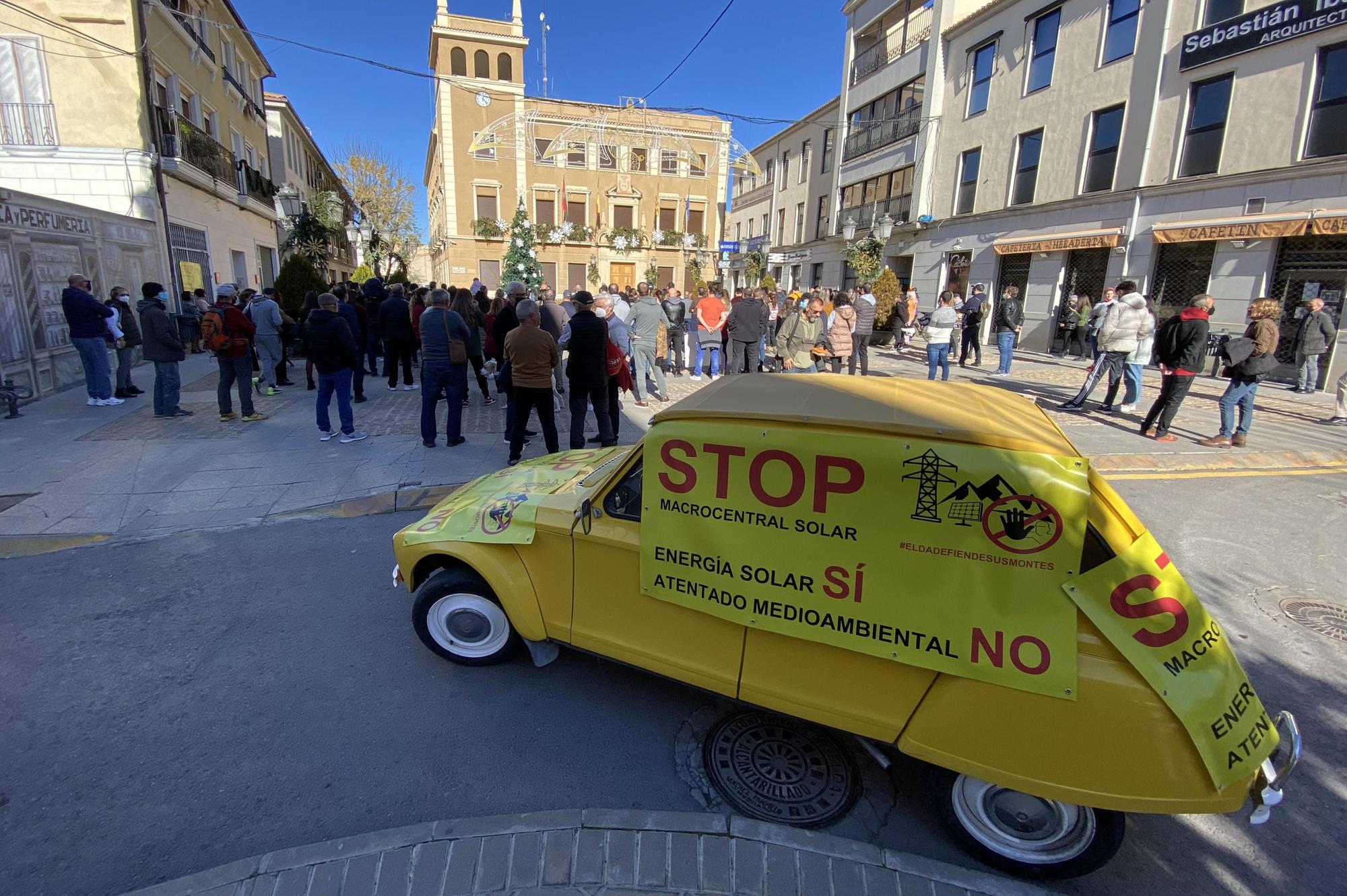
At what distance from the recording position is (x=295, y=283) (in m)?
14.4

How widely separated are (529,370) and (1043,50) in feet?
68.7

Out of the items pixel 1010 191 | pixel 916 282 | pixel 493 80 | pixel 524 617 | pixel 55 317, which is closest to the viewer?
pixel 524 617

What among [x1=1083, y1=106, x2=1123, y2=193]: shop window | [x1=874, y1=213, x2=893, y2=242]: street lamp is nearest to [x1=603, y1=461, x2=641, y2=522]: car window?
[x1=1083, y1=106, x2=1123, y2=193]: shop window

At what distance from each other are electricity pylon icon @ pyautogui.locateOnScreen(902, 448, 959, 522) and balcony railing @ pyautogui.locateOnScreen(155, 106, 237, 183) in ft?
62.0

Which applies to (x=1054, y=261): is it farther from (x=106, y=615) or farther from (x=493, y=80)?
(x=493, y=80)

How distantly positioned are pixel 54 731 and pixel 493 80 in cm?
4265

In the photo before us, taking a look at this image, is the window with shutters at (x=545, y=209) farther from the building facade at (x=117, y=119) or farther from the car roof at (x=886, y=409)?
the car roof at (x=886, y=409)

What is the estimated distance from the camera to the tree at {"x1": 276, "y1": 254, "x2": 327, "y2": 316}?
1433 cm

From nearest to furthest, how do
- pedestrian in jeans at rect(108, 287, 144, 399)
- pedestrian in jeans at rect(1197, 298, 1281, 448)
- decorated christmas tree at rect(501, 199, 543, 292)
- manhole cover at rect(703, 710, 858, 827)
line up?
manhole cover at rect(703, 710, 858, 827) → pedestrian in jeans at rect(1197, 298, 1281, 448) → pedestrian in jeans at rect(108, 287, 144, 399) → decorated christmas tree at rect(501, 199, 543, 292)

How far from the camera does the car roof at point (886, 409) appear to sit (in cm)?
209

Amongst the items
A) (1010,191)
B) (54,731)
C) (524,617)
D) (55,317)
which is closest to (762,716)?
(524,617)

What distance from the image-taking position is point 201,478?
20.7 feet

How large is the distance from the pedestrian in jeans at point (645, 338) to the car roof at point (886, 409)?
716cm

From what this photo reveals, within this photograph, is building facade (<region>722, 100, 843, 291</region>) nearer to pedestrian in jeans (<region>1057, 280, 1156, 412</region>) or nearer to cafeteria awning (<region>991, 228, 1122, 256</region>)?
cafeteria awning (<region>991, 228, 1122, 256</region>)
